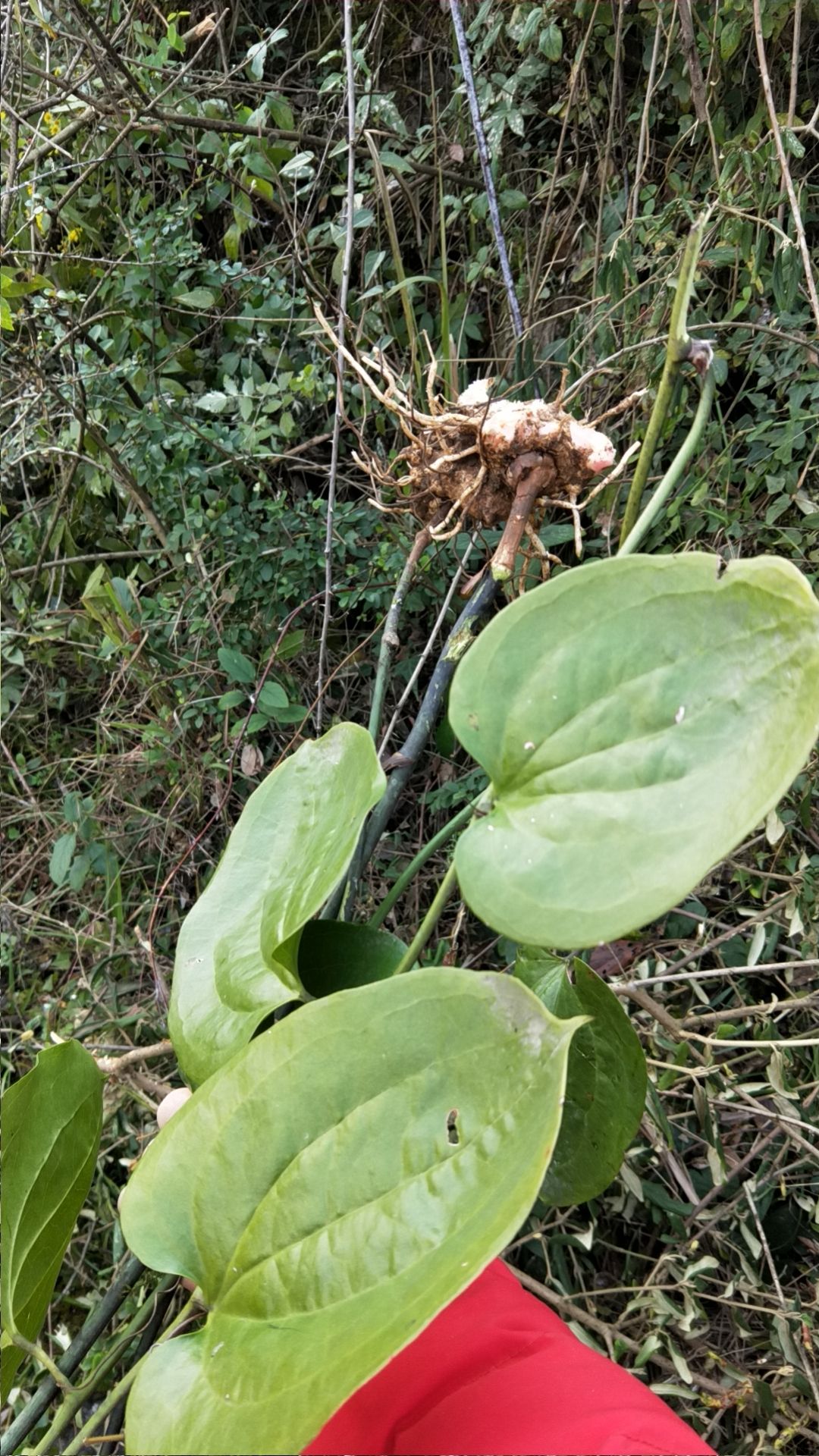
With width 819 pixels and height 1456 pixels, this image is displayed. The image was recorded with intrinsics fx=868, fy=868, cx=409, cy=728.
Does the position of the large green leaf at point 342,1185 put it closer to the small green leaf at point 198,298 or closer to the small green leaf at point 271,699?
the small green leaf at point 271,699

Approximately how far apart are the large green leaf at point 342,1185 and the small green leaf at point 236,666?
A: 55cm

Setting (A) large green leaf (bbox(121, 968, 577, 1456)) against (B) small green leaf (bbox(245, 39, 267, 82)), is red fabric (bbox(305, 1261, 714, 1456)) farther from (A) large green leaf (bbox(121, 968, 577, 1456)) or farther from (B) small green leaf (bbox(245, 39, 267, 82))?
(B) small green leaf (bbox(245, 39, 267, 82))

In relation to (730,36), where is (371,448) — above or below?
below

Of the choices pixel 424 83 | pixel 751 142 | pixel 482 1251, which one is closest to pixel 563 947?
pixel 482 1251

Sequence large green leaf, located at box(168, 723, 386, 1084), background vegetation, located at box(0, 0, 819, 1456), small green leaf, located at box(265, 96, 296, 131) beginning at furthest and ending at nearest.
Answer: small green leaf, located at box(265, 96, 296, 131), background vegetation, located at box(0, 0, 819, 1456), large green leaf, located at box(168, 723, 386, 1084)

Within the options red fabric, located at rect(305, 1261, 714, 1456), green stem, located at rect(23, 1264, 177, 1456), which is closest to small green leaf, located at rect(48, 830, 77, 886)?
green stem, located at rect(23, 1264, 177, 1456)

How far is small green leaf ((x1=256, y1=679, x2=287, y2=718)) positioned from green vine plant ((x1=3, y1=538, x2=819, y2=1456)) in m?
0.48

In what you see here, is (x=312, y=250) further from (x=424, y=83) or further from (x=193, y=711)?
(x=193, y=711)

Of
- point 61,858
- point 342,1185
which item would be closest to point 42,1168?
point 342,1185

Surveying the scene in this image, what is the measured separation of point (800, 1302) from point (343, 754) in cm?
57

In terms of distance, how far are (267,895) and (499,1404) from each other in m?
0.21

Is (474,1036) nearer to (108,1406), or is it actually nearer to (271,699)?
(108,1406)

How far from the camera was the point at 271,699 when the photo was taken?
0.81m

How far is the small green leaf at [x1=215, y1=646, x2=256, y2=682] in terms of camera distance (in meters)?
0.82
